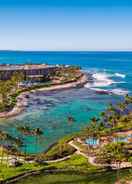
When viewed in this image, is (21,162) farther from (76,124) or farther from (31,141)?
(76,124)

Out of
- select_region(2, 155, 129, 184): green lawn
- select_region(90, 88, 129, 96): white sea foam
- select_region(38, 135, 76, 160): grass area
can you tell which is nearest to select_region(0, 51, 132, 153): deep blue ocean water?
select_region(90, 88, 129, 96): white sea foam

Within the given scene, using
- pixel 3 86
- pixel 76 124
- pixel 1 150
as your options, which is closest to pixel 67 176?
pixel 1 150

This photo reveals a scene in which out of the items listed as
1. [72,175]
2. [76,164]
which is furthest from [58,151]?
[72,175]

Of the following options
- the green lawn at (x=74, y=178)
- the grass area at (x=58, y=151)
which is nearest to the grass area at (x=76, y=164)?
the green lawn at (x=74, y=178)

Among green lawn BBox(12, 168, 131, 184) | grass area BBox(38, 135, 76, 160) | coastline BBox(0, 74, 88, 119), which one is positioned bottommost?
green lawn BBox(12, 168, 131, 184)

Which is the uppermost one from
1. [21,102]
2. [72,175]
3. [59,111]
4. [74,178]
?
[21,102]

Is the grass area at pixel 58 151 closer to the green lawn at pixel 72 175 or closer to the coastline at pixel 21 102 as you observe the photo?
the green lawn at pixel 72 175

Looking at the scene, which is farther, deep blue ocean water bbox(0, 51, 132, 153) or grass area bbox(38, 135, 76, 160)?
deep blue ocean water bbox(0, 51, 132, 153)

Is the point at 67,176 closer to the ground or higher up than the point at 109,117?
closer to the ground

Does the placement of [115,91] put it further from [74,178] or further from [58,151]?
[74,178]

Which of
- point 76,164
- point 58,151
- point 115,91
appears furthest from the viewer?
point 115,91

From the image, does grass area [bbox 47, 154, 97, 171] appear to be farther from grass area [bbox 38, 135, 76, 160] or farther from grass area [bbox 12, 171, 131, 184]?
grass area [bbox 38, 135, 76, 160]
